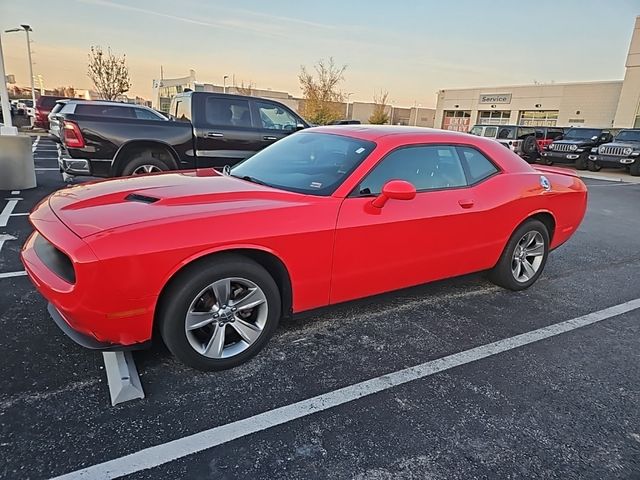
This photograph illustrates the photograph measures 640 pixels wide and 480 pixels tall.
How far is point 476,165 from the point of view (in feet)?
13.1

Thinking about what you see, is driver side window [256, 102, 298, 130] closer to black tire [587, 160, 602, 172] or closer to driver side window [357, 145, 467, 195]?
driver side window [357, 145, 467, 195]

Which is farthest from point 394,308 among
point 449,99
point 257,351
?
point 449,99

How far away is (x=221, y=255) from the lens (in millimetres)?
2648

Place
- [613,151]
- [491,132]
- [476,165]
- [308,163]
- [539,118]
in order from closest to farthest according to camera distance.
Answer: [308,163]
[476,165]
[613,151]
[491,132]
[539,118]

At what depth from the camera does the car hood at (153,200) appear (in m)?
2.51

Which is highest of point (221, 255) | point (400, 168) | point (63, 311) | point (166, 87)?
point (166, 87)

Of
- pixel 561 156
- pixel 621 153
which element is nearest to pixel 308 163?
pixel 621 153

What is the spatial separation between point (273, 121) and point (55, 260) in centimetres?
650

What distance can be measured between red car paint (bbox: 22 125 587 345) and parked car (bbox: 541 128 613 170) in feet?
56.1

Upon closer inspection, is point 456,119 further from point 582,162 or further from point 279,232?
point 279,232

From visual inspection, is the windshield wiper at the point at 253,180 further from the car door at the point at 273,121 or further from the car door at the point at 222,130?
the car door at the point at 273,121

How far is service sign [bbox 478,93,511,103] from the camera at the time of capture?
146 ft

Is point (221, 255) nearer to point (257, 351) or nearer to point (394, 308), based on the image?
point (257, 351)

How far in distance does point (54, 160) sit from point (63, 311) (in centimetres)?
1228
